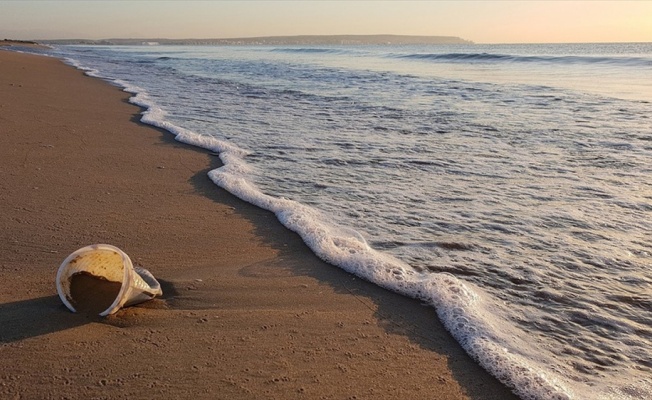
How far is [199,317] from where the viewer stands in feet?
8.43

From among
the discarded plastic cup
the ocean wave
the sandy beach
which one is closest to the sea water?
the sandy beach

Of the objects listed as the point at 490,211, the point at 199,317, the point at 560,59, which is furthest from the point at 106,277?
the point at 560,59

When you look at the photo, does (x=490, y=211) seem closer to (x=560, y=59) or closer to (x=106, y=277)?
(x=106, y=277)

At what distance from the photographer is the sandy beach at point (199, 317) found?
6.86 feet

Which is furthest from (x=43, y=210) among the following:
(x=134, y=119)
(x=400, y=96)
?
(x=400, y=96)

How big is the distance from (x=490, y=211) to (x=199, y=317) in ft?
8.10

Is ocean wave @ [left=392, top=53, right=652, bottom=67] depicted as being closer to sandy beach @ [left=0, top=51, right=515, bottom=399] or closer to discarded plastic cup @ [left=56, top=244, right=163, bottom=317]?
sandy beach @ [left=0, top=51, right=515, bottom=399]

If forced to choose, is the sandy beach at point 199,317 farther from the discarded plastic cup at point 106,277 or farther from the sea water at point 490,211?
the sea water at point 490,211

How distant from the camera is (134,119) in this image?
8047 millimetres

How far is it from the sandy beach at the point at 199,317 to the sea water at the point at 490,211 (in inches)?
8.7

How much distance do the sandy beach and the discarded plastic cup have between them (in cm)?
7

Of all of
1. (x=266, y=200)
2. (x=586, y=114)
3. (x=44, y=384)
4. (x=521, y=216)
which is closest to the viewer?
(x=44, y=384)

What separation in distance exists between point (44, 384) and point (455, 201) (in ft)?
10.6

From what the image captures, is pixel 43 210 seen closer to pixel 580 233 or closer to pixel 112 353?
pixel 112 353
